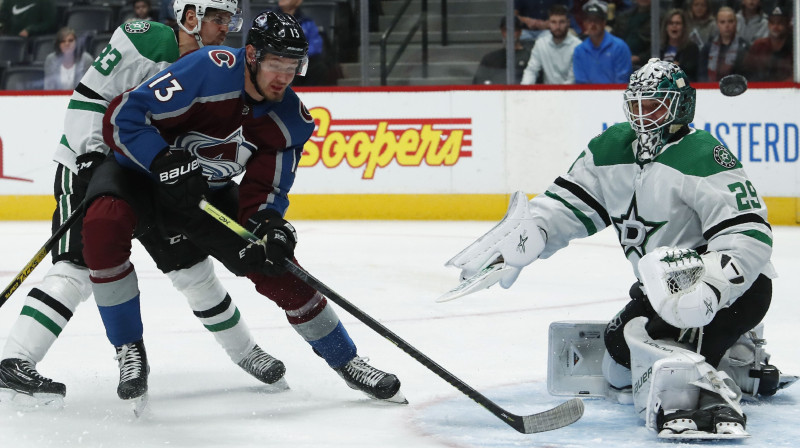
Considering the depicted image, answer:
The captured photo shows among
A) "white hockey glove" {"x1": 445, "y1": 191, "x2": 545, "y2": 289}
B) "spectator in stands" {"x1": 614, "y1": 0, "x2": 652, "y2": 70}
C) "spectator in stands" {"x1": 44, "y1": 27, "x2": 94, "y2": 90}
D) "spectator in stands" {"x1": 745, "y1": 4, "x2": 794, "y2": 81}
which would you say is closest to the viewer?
"white hockey glove" {"x1": 445, "y1": 191, "x2": 545, "y2": 289}

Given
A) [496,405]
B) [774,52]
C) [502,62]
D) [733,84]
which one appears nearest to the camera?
[496,405]

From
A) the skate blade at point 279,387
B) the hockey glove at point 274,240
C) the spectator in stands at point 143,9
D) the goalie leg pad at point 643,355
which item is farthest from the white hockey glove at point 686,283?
the spectator in stands at point 143,9

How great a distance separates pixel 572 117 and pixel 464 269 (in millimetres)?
4227

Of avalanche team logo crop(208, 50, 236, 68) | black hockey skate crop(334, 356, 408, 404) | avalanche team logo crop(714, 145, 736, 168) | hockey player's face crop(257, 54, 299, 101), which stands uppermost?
avalanche team logo crop(208, 50, 236, 68)

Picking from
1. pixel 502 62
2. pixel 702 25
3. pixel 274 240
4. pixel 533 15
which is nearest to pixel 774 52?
pixel 702 25

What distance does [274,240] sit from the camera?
268 centimetres

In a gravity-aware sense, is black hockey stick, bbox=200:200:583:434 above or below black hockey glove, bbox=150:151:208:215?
below

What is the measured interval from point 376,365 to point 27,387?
94cm

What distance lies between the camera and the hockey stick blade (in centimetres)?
264

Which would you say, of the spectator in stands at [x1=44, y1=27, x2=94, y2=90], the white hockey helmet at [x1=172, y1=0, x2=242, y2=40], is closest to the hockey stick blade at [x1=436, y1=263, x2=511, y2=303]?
the white hockey helmet at [x1=172, y1=0, x2=242, y2=40]

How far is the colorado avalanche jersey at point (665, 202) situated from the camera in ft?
8.27

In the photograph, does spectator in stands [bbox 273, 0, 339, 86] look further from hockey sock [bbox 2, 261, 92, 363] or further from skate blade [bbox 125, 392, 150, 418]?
skate blade [bbox 125, 392, 150, 418]

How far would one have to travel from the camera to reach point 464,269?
2770 millimetres

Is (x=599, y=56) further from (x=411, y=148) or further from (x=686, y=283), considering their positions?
(x=686, y=283)
